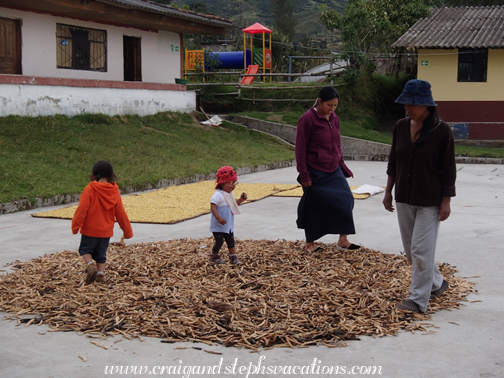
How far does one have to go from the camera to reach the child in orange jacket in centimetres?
524

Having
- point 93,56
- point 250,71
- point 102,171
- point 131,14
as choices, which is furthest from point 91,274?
point 250,71

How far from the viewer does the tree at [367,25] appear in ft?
80.7

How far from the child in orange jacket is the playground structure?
73.7ft

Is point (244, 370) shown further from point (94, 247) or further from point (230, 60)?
point (230, 60)

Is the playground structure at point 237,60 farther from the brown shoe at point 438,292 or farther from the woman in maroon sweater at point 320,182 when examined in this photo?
the brown shoe at point 438,292

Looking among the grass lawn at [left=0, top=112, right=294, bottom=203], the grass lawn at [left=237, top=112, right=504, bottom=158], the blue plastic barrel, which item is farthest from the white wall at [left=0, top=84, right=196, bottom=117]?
the blue plastic barrel

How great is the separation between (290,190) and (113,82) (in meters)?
8.72

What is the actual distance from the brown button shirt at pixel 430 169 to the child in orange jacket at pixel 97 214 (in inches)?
100

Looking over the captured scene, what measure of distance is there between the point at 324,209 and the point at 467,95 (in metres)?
18.1

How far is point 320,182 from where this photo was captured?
6379 millimetres

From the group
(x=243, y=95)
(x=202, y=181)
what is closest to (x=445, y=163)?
(x=202, y=181)

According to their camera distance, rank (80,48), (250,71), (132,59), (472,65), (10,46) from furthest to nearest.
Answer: (250,71) < (472,65) < (132,59) < (80,48) < (10,46)

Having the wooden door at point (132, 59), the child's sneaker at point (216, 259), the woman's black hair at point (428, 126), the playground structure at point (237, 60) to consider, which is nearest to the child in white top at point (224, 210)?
the child's sneaker at point (216, 259)

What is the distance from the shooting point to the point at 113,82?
1816 cm
